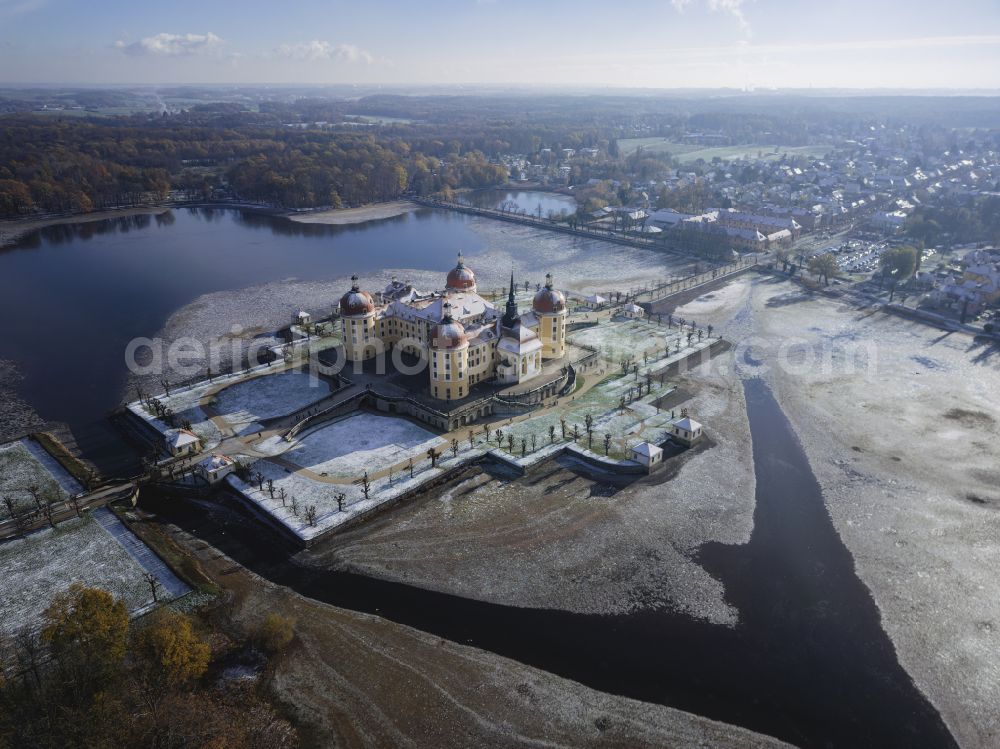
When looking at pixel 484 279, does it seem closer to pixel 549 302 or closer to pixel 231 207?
pixel 549 302

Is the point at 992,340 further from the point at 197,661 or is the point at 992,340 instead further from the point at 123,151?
the point at 123,151

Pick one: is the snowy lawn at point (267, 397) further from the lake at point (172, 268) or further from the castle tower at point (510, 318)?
the castle tower at point (510, 318)

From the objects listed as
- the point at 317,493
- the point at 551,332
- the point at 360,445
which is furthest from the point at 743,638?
the point at 551,332

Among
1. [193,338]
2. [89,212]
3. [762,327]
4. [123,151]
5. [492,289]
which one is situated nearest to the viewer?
[193,338]

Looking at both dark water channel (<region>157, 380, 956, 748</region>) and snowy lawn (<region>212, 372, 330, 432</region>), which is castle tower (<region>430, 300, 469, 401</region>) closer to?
snowy lawn (<region>212, 372, 330, 432</region>)

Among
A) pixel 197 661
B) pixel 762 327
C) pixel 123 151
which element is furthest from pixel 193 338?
pixel 123 151

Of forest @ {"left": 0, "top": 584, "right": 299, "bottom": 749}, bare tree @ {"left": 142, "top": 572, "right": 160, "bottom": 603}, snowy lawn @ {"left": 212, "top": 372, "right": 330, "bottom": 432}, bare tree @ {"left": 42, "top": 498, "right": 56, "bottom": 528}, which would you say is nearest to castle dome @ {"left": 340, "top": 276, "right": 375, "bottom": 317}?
snowy lawn @ {"left": 212, "top": 372, "right": 330, "bottom": 432}
